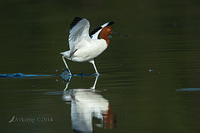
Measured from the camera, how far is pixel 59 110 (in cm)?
759

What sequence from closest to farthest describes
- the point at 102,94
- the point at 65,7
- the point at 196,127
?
the point at 196,127
the point at 102,94
the point at 65,7

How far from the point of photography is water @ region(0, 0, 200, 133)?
22.9 ft

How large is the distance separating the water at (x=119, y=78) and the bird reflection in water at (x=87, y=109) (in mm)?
20

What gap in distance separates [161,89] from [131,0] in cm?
2175

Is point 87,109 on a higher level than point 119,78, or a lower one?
Answer: lower

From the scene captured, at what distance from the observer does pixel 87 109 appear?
754 cm

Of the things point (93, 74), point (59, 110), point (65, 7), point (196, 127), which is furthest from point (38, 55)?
point (65, 7)

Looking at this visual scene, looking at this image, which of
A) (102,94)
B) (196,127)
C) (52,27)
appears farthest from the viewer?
(52,27)

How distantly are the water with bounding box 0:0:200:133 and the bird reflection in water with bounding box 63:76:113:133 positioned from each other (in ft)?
0.07

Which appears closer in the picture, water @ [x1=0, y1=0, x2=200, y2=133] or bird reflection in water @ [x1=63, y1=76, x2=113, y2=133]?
bird reflection in water @ [x1=63, y1=76, x2=113, y2=133]

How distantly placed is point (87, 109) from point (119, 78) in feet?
8.05

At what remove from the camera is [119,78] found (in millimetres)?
9883

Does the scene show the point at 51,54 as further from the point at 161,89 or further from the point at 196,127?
the point at 196,127

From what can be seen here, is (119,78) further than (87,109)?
Yes
